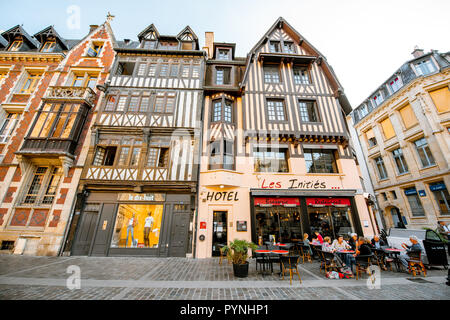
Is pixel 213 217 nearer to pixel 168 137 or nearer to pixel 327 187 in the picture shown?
pixel 168 137

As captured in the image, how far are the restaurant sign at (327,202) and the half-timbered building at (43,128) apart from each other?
46.5 feet

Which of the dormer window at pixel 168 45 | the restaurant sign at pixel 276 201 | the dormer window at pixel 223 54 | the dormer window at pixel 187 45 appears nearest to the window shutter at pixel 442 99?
the restaurant sign at pixel 276 201

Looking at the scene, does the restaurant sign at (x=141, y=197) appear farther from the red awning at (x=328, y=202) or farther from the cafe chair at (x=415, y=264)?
the cafe chair at (x=415, y=264)

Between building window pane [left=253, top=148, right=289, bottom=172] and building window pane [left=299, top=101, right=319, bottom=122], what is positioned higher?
building window pane [left=299, top=101, right=319, bottom=122]

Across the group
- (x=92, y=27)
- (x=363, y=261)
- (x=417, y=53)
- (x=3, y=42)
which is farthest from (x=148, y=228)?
(x=417, y=53)

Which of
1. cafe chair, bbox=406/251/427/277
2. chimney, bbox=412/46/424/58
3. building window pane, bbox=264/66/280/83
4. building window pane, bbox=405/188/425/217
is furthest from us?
chimney, bbox=412/46/424/58

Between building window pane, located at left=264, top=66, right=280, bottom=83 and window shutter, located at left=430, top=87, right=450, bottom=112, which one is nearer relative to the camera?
building window pane, located at left=264, top=66, right=280, bottom=83

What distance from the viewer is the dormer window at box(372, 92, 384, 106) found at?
19014 millimetres

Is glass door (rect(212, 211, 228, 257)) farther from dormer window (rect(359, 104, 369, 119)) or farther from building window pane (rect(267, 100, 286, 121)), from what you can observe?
dormer window (rect(359, 104, 369, 119))

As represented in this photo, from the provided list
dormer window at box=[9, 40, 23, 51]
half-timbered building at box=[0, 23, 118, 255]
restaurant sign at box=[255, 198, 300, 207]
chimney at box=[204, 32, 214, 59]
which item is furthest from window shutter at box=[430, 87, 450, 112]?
dormer window at box=[9, 40, 23, 51]

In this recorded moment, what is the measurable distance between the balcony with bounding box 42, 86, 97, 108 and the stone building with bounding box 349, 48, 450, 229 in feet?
87.7

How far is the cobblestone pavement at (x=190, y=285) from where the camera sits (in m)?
4.33
